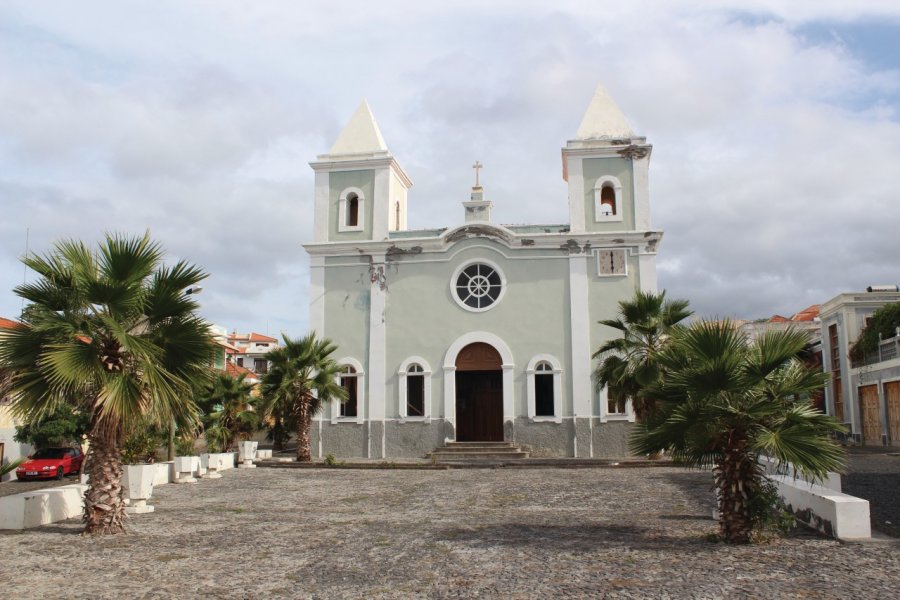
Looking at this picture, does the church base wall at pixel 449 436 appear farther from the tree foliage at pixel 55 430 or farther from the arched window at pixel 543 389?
the tree foliage at pixel 55 430

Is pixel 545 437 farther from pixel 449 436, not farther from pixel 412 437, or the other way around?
pixel 412 437

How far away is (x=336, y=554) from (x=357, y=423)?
57.7ft

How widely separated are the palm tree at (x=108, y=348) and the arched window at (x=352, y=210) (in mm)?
17681

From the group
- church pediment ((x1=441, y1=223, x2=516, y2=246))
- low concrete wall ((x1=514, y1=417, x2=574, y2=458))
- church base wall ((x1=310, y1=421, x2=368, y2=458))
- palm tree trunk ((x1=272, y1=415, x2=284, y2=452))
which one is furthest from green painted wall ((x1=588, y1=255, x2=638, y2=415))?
palm tree trunk ((x1=272, y1=415, x2=284, y2=452))

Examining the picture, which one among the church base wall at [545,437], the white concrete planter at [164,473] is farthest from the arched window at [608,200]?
the white concrete planter at [164,473]

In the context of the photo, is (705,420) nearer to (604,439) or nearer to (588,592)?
(588,592)

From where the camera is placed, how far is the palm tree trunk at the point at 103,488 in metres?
10.4

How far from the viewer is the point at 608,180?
27172 millimetres

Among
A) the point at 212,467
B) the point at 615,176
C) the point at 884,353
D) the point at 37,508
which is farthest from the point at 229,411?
the point at 884,353

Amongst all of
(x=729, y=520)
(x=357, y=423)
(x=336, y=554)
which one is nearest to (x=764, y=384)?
(x=729, y=520)

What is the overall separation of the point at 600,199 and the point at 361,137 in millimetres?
8960

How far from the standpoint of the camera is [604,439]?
25344 millimetres

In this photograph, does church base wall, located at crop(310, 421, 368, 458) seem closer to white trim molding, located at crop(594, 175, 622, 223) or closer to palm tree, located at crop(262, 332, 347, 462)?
palm tree, located at crop(262, 332, 347, 462)

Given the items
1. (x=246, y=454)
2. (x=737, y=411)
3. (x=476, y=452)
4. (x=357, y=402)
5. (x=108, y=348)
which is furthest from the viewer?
(x=357, y=402)
